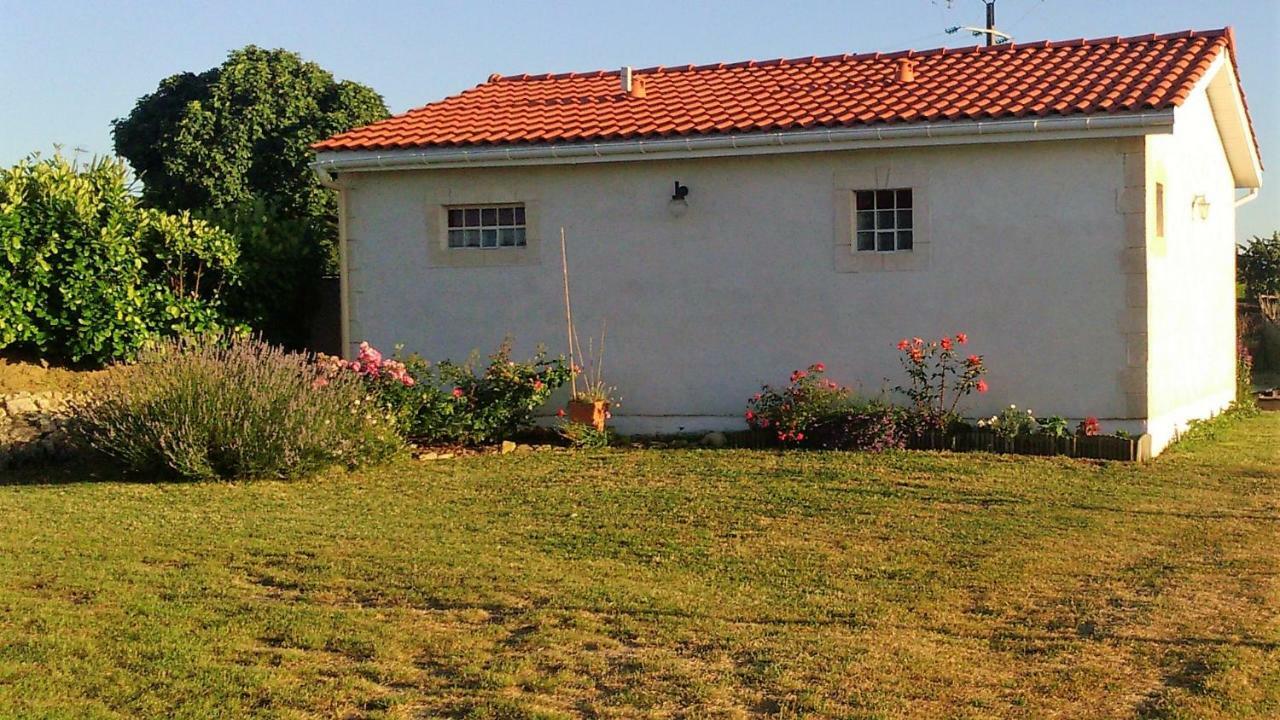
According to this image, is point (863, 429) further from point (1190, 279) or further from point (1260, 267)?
point (1260, 267)

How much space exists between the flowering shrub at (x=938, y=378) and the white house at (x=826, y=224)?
24 cm

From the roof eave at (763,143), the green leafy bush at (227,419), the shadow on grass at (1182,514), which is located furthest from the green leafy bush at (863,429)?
the green leafy bush at (227,419)

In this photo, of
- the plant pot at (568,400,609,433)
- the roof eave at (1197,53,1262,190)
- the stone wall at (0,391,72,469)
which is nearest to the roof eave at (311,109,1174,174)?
→ the roof eave at (1197,53,1262,190)

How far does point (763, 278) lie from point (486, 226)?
313cm

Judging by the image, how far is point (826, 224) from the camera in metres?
13.3

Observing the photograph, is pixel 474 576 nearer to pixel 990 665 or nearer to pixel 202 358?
pixel 990 665

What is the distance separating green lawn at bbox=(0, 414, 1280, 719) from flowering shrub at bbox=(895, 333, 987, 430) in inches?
61.3

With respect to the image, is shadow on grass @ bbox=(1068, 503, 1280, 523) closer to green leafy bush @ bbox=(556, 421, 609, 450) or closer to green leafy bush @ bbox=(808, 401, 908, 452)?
green leafy bush @ bbox=(808, 401, 908, 452)

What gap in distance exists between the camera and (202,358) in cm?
1141

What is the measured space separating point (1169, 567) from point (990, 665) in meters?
2.41

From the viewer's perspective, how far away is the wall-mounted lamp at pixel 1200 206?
15.2m

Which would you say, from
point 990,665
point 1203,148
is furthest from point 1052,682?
point 1203,148

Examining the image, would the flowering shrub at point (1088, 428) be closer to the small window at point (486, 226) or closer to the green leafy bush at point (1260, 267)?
the small window at point (486, 226)

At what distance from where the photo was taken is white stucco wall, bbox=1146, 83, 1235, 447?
12.7 m
